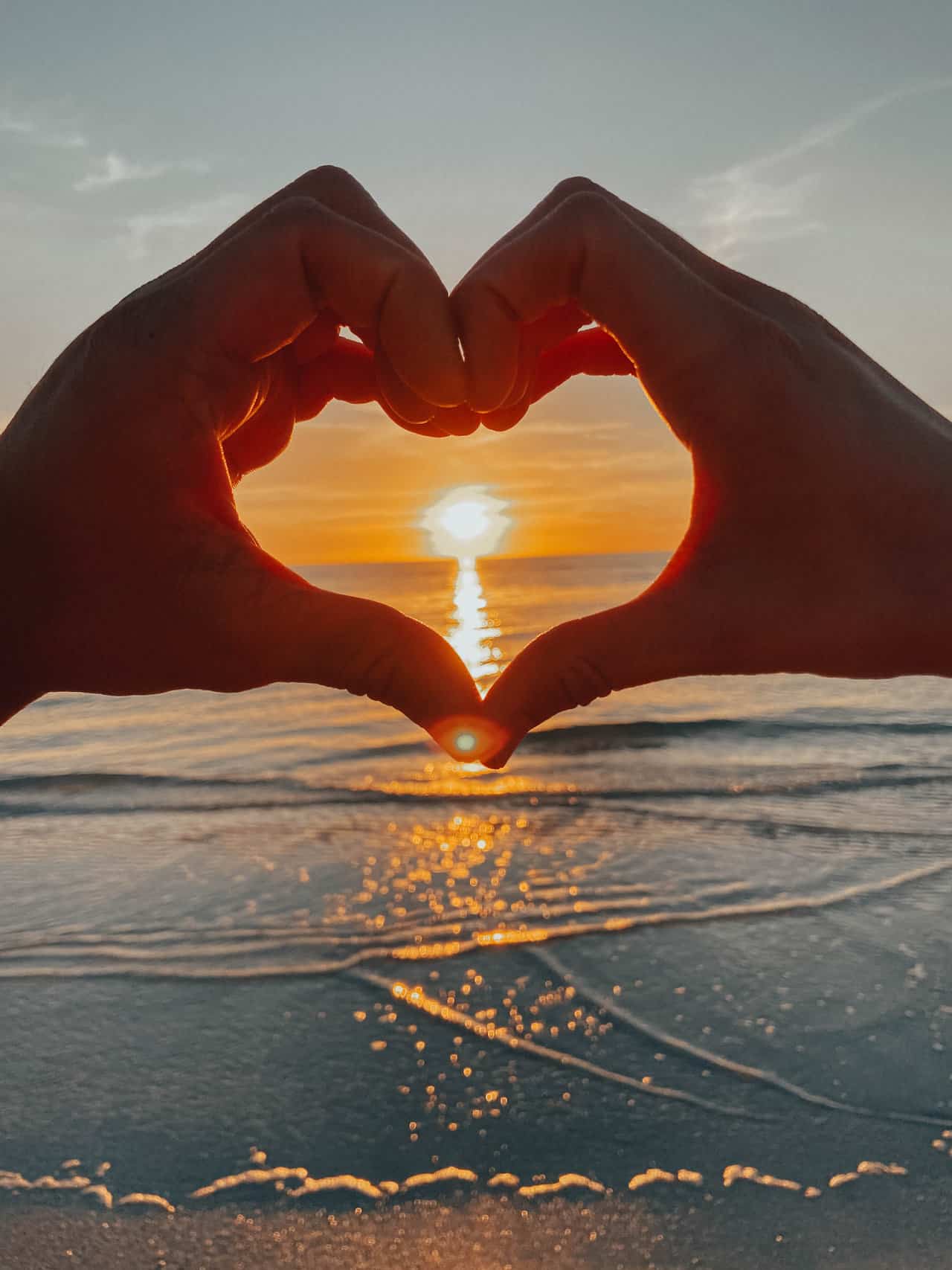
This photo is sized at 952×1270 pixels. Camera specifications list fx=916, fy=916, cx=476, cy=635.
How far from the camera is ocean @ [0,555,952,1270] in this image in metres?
2.56

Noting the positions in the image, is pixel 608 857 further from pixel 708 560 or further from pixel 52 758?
pixel 52 758

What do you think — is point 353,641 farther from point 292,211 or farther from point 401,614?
point 292,211

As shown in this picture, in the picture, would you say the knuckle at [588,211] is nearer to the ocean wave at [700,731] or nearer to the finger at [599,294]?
the finger at [599,294]

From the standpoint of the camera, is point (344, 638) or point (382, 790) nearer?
point (344, 638)

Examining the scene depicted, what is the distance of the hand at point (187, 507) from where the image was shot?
1.72 m

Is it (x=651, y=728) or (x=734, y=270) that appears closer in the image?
(x=734, y=270)

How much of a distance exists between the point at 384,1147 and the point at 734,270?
265cm

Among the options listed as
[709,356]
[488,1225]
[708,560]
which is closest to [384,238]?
[709,356]

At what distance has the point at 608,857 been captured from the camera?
18.8ft

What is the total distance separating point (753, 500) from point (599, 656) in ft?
1.37

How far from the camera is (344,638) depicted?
1.73 metres

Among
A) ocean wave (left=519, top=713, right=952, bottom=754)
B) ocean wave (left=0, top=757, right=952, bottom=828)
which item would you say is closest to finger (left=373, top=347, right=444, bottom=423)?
ocean wave (left=0, top=757, right=952, bottom=828)

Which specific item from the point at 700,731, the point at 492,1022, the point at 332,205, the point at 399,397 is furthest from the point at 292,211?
the point at 700,731

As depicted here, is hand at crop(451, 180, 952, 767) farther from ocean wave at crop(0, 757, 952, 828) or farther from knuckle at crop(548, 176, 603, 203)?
ocean wave at crop(0, 757, 952, 828)
